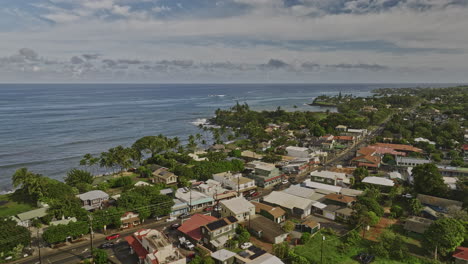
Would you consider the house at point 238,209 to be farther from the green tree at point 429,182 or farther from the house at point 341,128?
the house at point 341,128

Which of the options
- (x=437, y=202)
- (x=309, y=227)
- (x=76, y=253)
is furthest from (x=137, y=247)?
(x=437, y=202)

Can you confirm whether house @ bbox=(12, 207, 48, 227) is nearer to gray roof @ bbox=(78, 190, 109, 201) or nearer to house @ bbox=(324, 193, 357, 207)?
gray roof @ bbox=(78, 190, 109, 201)

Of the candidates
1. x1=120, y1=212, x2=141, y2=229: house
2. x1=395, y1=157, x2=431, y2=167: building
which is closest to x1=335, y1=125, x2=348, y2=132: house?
x1=395, y1=157, x2=431, y2=167: building

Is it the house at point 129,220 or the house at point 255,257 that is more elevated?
the house at point 255,257

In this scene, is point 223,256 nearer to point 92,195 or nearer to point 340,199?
Answer: point 340,199

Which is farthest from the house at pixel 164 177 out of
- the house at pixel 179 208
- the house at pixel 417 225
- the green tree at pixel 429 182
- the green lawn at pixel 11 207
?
the green tree at pixel 429 182

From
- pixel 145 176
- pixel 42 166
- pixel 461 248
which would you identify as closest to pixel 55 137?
pixel 42 166

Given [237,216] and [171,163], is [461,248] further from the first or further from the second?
[171,163]
